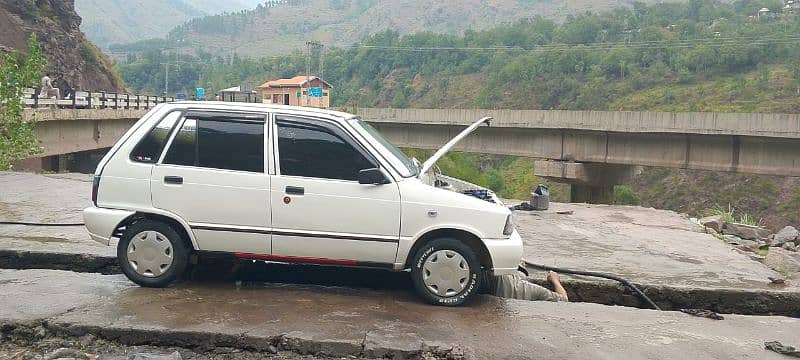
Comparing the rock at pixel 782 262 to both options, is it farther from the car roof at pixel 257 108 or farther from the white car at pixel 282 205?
the car roof at pixel 257 108

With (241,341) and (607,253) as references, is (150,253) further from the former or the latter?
(607,253)

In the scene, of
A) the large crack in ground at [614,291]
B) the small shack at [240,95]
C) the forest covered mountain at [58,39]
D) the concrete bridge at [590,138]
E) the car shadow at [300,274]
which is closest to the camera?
the car shadow at [300,274]

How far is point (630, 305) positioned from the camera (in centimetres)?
692

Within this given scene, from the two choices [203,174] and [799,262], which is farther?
[799,262]

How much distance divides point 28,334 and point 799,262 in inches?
359

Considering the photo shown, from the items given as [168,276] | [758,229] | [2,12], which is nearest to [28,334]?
[168,276]

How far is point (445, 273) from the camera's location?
18.7 feet

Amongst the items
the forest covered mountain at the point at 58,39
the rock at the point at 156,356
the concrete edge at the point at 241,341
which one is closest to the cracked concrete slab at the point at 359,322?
the concrete edge at the point at 241,341

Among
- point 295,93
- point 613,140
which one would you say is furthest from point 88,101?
point 295,93

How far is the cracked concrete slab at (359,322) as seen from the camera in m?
4.78

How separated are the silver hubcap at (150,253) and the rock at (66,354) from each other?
1376 millimetres

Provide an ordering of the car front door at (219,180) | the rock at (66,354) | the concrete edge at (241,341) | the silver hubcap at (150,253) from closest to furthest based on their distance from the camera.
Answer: the rock at (66,354) → the concrete edge at (241,341) → the car front door at (219,180) → the silver hubcap at (150,253)

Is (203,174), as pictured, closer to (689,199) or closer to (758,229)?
(758,229)

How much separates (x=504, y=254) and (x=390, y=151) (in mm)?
1390
